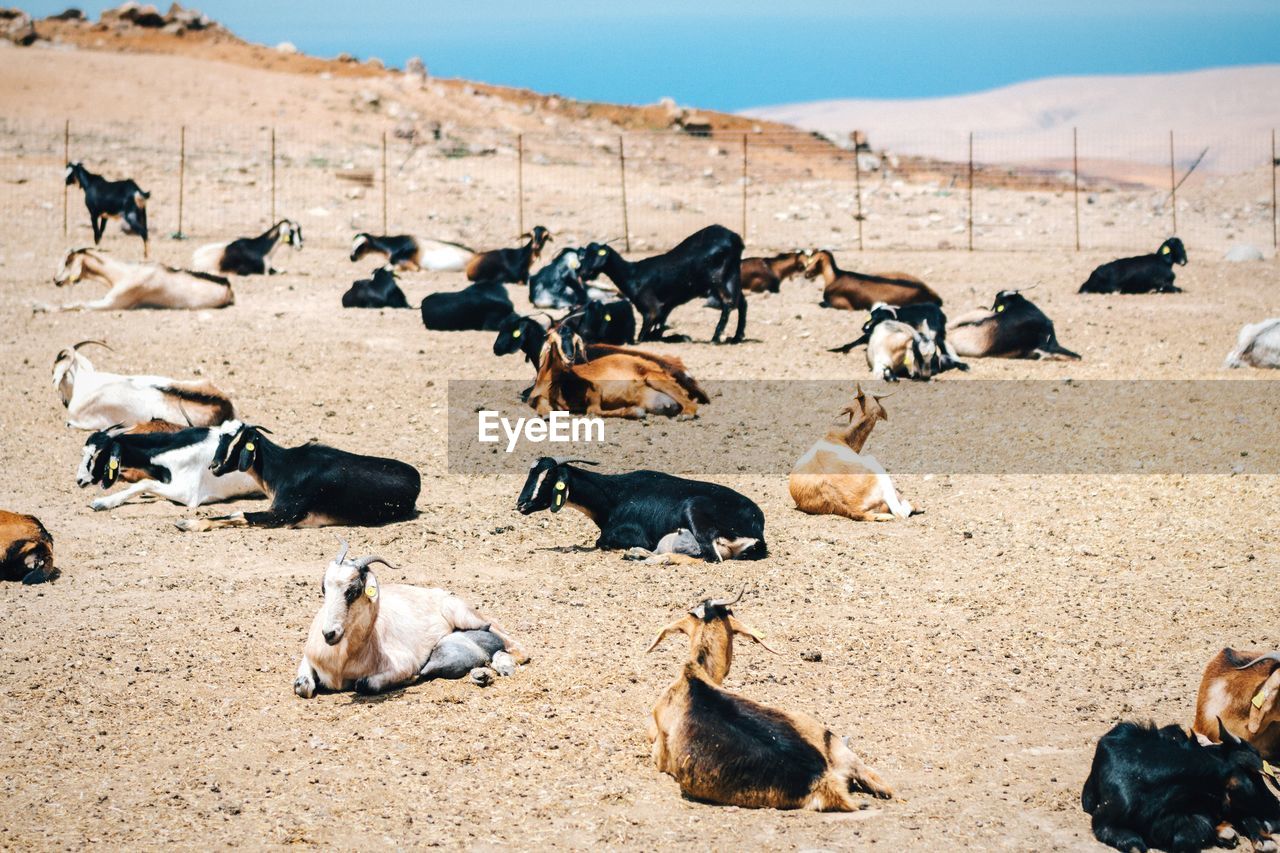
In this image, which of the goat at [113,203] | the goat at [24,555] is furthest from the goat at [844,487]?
the goat at [113,203]

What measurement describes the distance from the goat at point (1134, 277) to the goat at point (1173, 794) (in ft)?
47.9

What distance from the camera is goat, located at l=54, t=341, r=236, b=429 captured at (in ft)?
42.3

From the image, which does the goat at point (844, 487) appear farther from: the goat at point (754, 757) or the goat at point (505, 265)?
the goat at point (505, 265)

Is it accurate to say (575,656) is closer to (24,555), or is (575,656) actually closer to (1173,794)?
(1173,794)

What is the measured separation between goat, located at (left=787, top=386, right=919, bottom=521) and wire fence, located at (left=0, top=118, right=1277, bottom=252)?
13.2 meters

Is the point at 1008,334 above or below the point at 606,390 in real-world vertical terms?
above

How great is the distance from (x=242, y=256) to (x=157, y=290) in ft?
10.1

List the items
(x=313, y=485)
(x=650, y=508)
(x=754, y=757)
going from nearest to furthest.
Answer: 1. (x=754, y=757)
2. (x=650, y=508)
3. (x=313, y=485)

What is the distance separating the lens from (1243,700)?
6.62 meters

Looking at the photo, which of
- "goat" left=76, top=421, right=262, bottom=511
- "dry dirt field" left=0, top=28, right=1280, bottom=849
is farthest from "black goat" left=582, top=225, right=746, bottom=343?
"goat" left=76, top=421, right=262, bottom=511

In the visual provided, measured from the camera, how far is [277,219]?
26047 millimetres

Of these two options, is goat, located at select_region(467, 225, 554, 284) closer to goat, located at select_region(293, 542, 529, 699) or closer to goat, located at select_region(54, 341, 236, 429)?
goat, located at select_region(54, 341, 236, 429)

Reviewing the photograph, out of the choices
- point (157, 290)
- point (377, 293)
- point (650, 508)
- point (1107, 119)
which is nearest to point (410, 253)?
point (377, 293)

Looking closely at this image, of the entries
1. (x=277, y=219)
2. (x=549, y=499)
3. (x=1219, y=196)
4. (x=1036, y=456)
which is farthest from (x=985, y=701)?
(x=1219, y=196)
